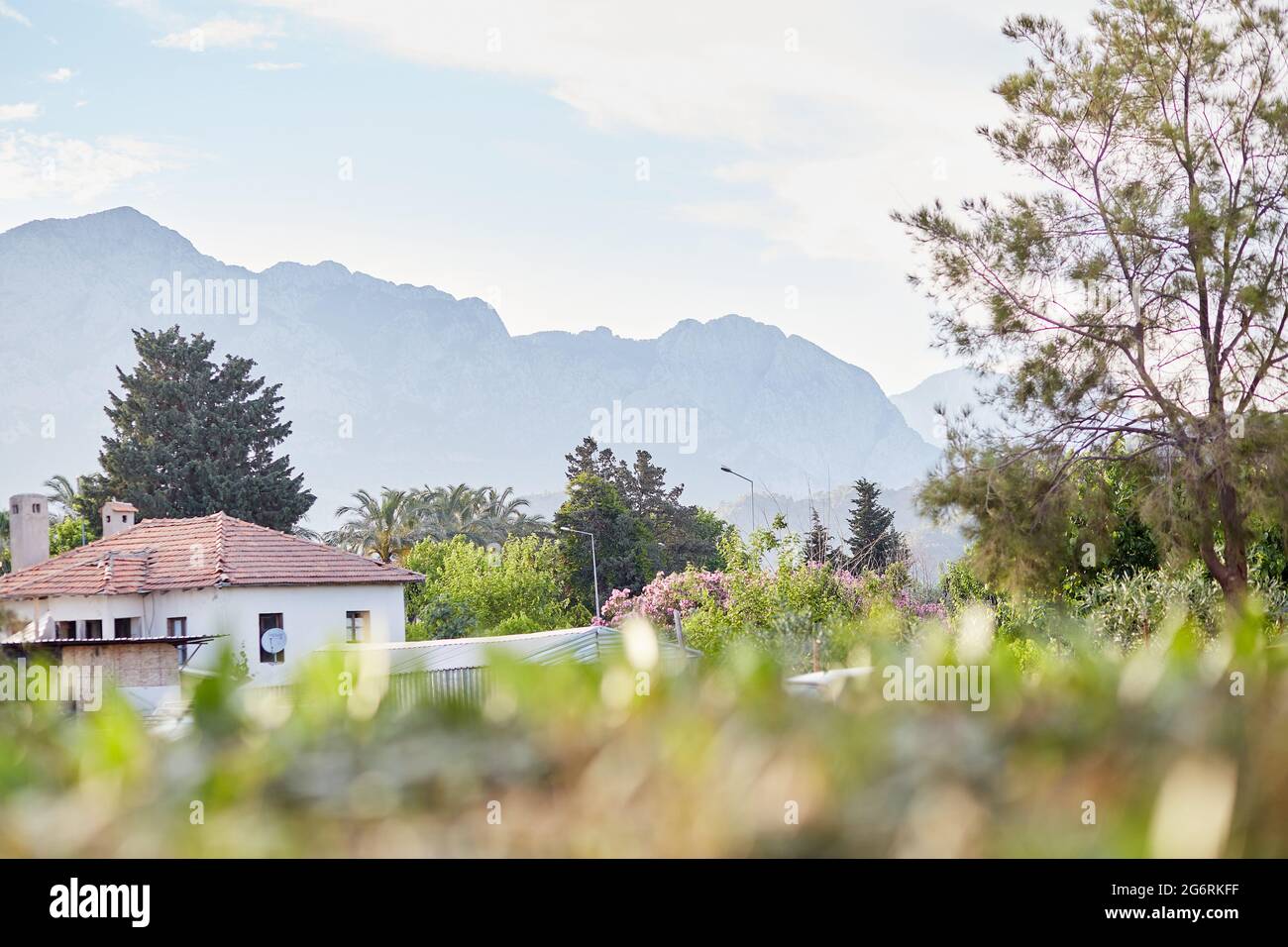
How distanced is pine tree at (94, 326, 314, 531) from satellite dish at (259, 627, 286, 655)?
1976 centimetres

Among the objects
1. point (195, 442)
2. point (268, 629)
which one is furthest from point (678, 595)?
point (195, 442)

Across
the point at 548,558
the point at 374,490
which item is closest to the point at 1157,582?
the point at 548,558

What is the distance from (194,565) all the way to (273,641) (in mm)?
3547

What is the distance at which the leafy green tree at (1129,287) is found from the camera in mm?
16203

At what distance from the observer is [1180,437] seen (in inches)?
639

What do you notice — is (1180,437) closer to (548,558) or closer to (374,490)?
(548,558)

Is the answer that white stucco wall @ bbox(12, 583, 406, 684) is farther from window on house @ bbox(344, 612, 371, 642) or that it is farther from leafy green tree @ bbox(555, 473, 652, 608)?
leafy green tree @ bbox(555, 473, 652, 608)

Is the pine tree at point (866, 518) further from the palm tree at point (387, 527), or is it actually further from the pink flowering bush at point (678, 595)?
the pink flowering bush at point (678, 595)

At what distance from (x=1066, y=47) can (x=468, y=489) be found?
134 ft

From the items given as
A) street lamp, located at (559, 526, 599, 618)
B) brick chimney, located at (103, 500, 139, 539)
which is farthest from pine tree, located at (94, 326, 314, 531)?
street lamp, located at (559, 526, 599, 618)

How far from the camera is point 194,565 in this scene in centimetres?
2923

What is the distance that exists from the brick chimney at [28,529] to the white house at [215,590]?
6.48 ft

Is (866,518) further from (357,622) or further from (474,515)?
(357,622)

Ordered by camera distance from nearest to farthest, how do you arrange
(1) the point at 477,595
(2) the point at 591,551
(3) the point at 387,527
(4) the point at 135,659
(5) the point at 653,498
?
(4) the point at 135,659
(1) the point at 477,595
(3) the point at 387,527
(2) the point at 591,551
(5) the point at 653,498
